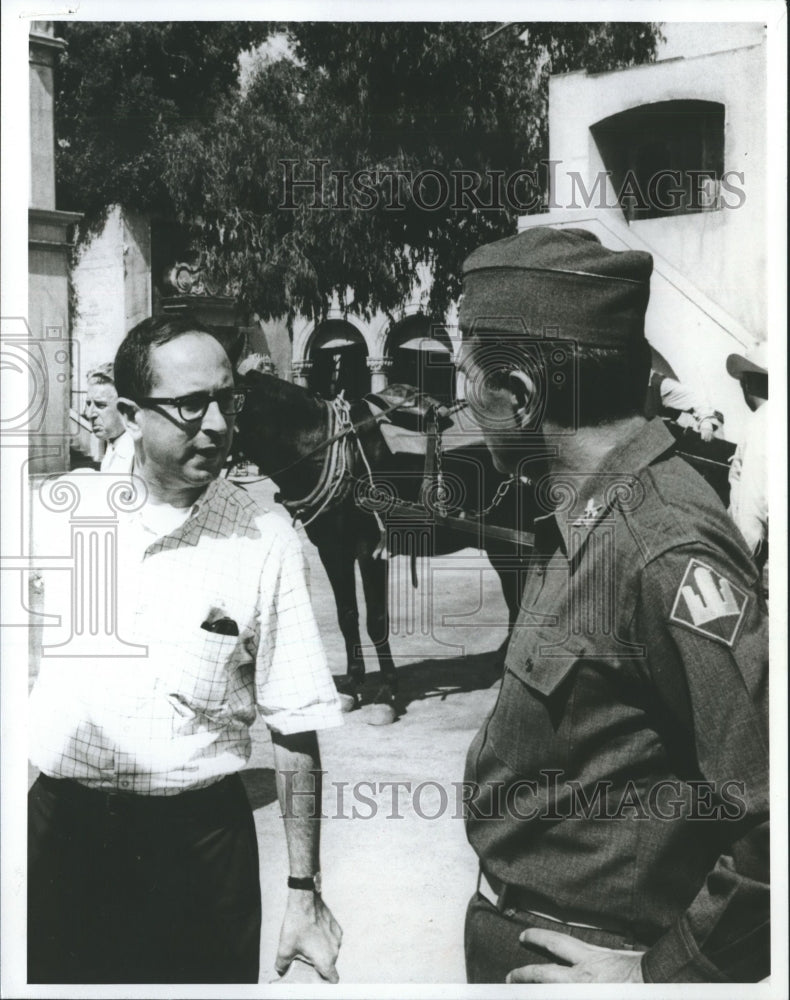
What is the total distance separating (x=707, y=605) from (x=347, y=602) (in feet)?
4.86

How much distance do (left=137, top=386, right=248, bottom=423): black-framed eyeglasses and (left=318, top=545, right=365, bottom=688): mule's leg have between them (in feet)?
1.96

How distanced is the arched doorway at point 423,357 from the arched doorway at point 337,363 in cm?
10

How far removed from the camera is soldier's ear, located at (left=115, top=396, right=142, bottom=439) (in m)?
3.83

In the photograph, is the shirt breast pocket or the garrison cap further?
the garrison cap

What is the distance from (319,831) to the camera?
12.8 feet

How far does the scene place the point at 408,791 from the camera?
3910 mm

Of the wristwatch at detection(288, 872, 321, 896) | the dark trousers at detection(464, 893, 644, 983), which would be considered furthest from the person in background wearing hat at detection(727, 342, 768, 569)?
the wristwatch at detection(288, 872, 321, 896)

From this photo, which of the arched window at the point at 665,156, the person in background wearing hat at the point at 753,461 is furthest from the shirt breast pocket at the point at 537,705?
the arched window at the point at 665,156

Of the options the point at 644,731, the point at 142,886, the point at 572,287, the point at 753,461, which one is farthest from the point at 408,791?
the point at 572,287

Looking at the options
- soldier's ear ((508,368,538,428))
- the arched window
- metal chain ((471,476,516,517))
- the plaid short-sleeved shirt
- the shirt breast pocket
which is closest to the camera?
the shirt breast pocket

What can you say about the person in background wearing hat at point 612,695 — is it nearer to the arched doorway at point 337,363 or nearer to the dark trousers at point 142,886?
the arched doorway at point 337,363

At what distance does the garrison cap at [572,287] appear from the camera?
3061 mm

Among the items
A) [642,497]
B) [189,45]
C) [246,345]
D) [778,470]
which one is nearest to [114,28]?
[189,45]

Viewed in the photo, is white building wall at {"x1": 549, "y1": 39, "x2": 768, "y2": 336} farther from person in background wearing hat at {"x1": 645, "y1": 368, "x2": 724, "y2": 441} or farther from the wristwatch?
the wristwatch
